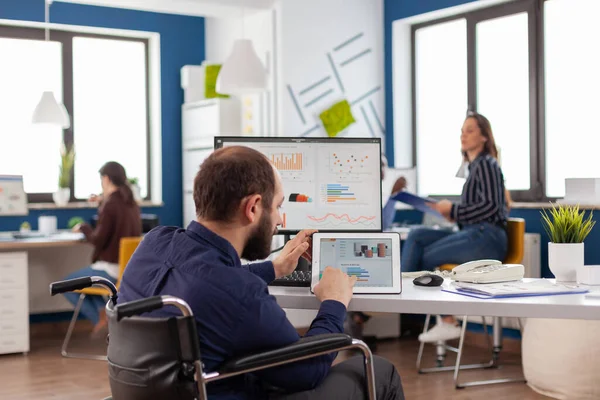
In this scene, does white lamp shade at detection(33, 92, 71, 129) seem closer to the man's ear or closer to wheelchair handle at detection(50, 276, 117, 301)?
wheelchair handle at detection(50, 276, 117, 301)

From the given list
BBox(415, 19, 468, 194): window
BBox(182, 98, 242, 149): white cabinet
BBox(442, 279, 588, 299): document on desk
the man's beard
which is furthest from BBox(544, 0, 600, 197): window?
the man's beard

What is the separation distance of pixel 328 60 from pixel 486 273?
376 centimetres

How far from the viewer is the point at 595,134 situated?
5.14 metres

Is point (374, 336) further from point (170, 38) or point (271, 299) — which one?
point (271, 299)

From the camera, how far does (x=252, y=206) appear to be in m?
1.93

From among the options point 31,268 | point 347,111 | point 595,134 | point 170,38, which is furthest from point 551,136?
point 31,268

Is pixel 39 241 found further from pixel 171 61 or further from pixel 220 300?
pixel 220 300

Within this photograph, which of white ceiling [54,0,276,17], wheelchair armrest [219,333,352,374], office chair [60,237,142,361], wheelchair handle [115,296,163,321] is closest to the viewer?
wheelchair handle [115,296,163,321]

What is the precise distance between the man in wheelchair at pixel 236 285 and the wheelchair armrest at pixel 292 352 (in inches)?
1.4

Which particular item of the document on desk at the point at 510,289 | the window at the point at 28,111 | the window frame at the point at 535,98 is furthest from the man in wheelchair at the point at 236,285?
the window at the point at 28,111

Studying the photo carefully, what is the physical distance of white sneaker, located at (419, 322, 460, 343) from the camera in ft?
15.8

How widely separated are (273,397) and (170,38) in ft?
18.2

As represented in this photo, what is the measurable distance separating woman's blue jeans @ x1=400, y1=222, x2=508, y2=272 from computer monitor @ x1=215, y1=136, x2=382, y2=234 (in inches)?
70.2

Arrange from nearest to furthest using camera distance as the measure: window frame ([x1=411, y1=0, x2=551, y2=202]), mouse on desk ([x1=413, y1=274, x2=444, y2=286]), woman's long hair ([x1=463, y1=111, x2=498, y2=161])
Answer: mouse on desk ([x1=413, y1=274, x2=444, y2=286])
woman's long hair ([x1=463, y1=111, x2=498, y2=161])
window frame ([x1=411, y1=0, x2=551, y2=202])
